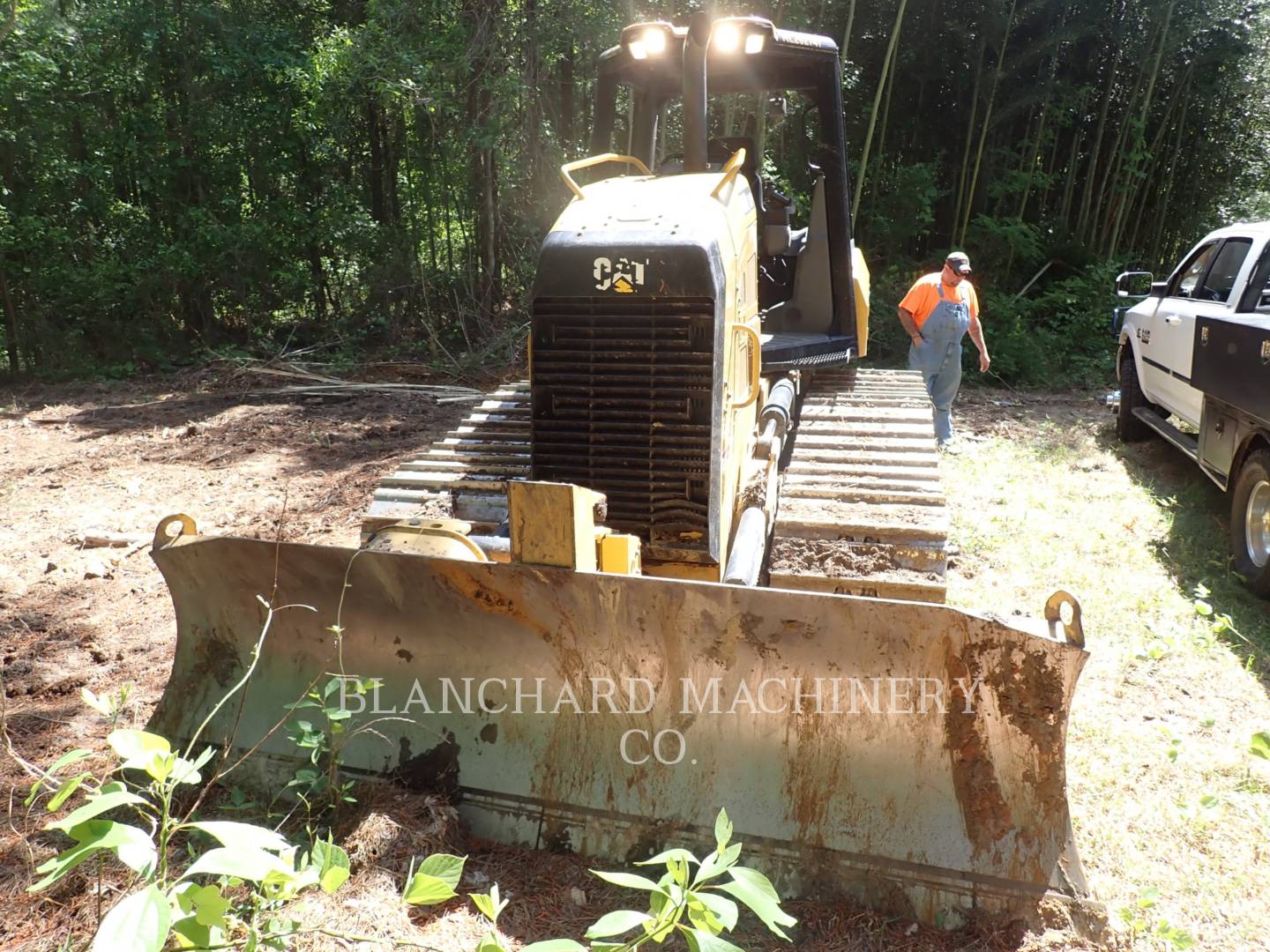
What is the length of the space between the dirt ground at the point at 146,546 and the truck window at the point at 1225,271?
265 cm

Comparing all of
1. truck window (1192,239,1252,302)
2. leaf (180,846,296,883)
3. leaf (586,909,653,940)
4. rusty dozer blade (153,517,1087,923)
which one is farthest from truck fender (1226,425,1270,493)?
leaf (180,846,296,883)

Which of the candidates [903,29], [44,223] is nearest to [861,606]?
[903,29]

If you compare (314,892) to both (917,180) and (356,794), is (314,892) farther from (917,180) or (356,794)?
(917,180)

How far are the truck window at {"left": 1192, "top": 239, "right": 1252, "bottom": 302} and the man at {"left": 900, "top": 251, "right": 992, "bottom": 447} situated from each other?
5.02 ft

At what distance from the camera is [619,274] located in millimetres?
3006

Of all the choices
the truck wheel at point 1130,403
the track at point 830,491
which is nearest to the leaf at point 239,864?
the track at point 830,491

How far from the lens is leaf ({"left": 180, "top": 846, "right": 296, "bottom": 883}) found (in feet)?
4.67

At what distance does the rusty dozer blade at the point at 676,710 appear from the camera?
246cm

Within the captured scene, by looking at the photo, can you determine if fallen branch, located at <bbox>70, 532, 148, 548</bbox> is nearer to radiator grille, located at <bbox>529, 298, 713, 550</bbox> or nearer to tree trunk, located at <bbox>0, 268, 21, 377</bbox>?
radiator grille, located at <bbox>529, 298, 713, 550</bbox>

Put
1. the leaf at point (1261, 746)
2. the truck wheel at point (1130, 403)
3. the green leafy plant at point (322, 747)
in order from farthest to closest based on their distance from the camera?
1. the truck wheel at point (1130, 403)
2. the green leafy plant at point (322, 747)
3. the leaf at point (1261, 746)

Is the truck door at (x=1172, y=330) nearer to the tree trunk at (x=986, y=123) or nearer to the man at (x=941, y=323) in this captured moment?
the man at (x=941, y=323)

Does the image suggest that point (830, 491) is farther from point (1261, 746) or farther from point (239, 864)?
point (239, 864)

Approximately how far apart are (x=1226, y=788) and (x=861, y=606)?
1802 mm

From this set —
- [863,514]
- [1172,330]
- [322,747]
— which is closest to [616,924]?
[322,747]
